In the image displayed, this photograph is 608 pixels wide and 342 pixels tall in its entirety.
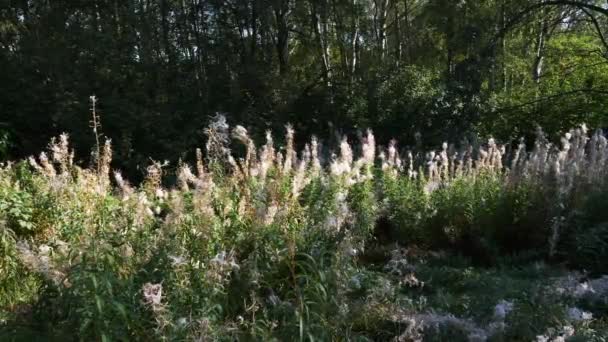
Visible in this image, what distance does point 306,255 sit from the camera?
343 centimetres

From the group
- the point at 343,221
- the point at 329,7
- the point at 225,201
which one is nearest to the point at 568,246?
the point at 343,221

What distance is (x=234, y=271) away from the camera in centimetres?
327

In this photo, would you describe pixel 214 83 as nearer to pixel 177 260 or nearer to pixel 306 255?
pixel 306 255

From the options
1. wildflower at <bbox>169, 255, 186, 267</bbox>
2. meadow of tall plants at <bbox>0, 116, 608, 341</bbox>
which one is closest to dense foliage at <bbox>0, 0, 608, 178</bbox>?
meadow of tall plants at <bbox>0, 116, 608, 341</bbox>

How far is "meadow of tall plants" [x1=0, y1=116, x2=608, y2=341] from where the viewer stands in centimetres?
295

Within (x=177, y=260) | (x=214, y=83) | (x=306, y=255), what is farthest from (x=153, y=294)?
(x=214, y=83)

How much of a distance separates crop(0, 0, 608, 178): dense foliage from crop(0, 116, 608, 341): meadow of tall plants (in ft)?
17.1

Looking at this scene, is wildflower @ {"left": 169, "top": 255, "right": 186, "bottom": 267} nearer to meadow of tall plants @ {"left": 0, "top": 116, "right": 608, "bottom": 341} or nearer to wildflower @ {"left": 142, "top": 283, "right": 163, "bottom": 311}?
meadow of tall plants @ {"left": 0, "top": 116, "right": 608, "bottom": 341}

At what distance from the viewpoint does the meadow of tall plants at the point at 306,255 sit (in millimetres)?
2951

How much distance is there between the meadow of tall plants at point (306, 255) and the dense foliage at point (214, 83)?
522 cm

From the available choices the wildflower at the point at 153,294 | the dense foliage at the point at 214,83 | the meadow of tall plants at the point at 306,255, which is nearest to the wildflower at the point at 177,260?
the meadow of tall plants at the point at 306,255

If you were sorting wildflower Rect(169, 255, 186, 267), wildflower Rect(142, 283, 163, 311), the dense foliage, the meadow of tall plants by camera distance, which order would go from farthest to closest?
the dense foliage, the meadow of tall plants, wildflower Rect(169, 255, 186, 267), wildflower Rect(142, 283, 163, 311)

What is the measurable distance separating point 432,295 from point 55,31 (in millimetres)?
10182

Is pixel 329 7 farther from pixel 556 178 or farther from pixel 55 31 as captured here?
pixel 556 178
